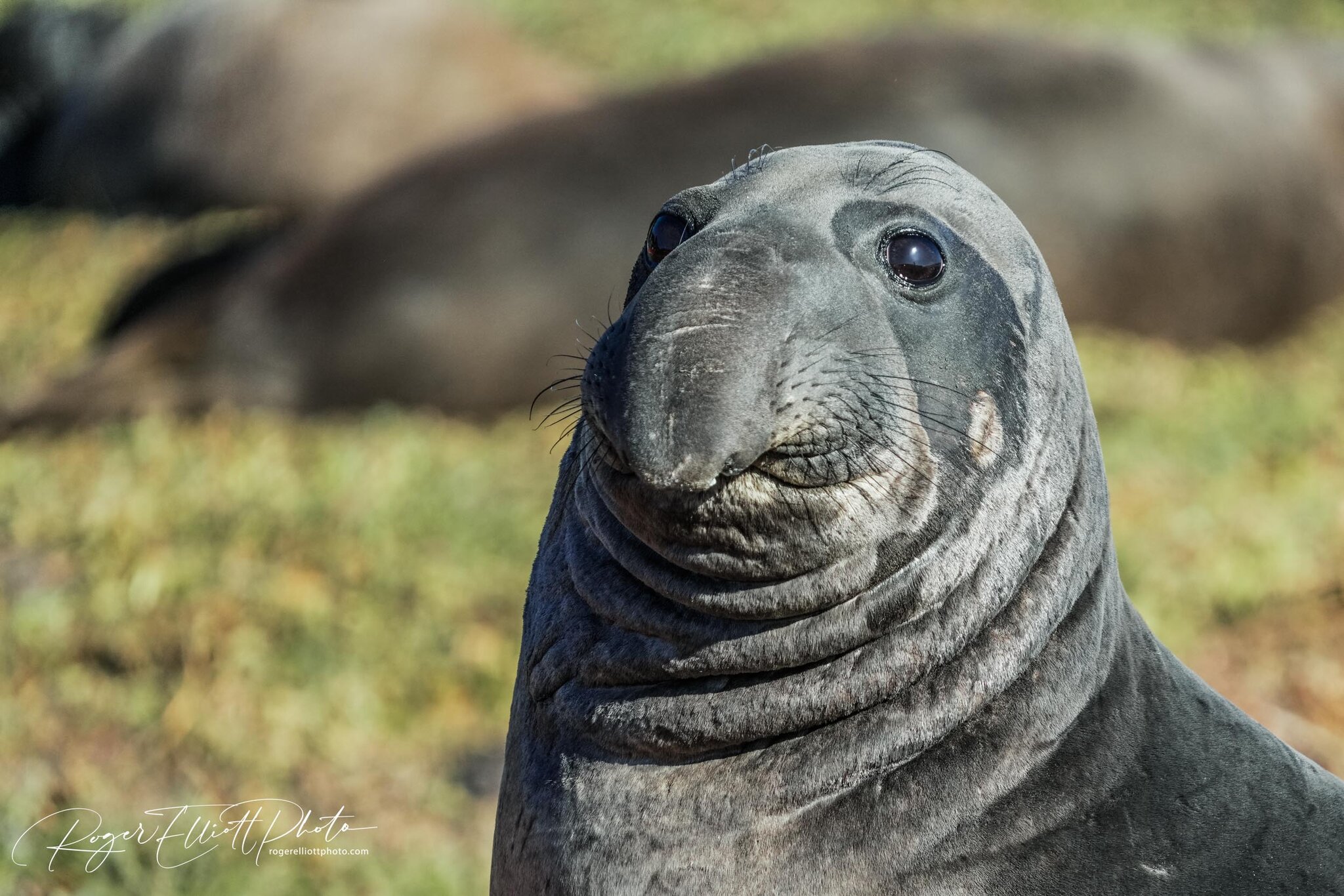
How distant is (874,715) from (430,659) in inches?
100

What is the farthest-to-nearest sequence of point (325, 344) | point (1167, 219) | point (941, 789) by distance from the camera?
1. point (1167, 219)
2. point (325, 344)
3. point (941, 789)

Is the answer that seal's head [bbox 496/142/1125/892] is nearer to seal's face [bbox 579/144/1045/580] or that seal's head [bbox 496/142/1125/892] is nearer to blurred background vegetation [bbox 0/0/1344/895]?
seal's face [bbox 579/144/1045/580]

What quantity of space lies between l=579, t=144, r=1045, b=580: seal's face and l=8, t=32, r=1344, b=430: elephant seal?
4.01 m

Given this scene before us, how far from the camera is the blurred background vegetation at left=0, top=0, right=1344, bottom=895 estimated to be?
3.56 metres

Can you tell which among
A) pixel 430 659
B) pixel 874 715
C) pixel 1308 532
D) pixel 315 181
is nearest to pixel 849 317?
pixel 874 715

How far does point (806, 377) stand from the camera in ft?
5.70

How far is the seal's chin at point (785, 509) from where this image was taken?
5.73 feet

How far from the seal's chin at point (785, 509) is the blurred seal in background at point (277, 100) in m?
6.45

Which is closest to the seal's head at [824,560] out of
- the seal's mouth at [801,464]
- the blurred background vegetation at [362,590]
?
the seal's mouth at [801,464]

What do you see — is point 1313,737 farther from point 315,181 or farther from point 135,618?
point 315,181

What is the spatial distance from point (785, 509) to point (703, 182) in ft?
15.2

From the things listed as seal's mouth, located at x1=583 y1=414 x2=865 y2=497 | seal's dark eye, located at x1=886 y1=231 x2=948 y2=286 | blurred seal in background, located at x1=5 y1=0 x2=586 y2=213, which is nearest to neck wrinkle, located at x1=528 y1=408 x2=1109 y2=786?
seal's mouth, located at x1=583 y1=414 x2=865 y2=497

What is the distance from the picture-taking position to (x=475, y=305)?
6273 mm

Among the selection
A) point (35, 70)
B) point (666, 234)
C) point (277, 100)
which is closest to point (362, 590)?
point (666, 234)
